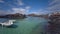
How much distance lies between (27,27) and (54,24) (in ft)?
1.16

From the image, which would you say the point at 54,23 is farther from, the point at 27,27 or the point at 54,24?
the point at 27,27

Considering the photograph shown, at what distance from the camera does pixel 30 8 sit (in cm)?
123

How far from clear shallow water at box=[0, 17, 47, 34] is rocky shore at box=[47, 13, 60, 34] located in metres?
0.08

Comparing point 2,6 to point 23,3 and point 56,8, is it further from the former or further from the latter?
point 56,8

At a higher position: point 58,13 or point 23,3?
point 23,3

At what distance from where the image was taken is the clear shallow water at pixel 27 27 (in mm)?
1214

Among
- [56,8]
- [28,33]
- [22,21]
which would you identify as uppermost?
[56,8]

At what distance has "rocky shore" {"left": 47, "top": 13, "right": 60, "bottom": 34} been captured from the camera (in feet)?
3.94

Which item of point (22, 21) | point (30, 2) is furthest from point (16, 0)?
point (22, 21)

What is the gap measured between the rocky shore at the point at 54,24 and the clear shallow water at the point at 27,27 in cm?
8

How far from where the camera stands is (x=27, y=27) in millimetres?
1223

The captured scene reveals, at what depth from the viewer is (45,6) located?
123 centimetres

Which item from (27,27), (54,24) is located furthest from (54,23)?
(27,27)

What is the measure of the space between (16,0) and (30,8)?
213 mm
